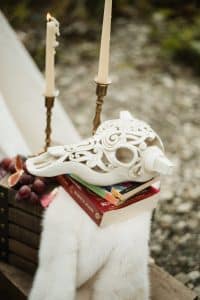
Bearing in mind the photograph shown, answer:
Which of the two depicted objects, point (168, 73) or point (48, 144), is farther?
point (168, 73)

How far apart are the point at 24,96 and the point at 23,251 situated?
71 cm

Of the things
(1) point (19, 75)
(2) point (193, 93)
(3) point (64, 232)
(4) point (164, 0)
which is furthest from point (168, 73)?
(3) point (64, 232)

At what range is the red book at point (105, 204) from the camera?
1.25 m

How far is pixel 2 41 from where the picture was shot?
1.94m

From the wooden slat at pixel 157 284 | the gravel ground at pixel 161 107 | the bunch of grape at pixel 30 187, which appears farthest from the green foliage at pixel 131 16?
the bunch of grape at pixel 30 187

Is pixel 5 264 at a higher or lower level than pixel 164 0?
lower

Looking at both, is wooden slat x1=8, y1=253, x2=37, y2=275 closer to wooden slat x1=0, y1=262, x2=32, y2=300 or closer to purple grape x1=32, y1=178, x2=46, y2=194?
wooden slat x1=0, y1=262, x2=32, y2=300

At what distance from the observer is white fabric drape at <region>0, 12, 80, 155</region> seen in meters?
1.96

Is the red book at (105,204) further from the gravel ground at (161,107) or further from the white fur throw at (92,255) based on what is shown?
the gravel ground at (161,107)

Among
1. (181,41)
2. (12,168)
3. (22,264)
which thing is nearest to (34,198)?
(12,168)

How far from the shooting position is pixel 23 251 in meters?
1.50

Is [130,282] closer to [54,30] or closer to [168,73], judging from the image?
[54,30]

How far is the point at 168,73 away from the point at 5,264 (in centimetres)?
197

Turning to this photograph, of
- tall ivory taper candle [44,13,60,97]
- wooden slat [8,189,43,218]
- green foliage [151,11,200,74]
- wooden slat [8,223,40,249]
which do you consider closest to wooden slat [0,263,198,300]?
wooden slat [8,223,40,249]
